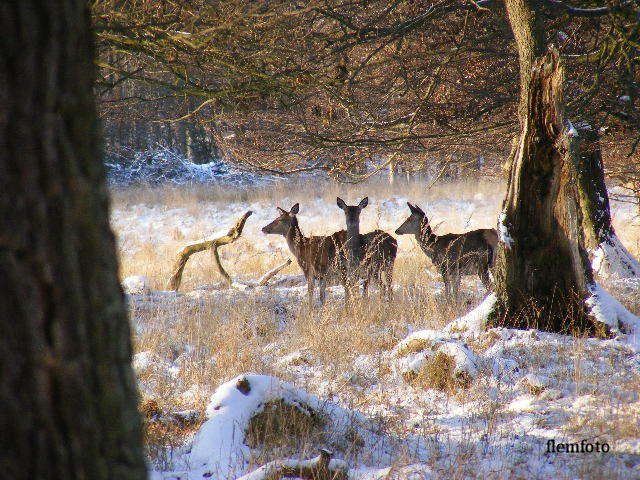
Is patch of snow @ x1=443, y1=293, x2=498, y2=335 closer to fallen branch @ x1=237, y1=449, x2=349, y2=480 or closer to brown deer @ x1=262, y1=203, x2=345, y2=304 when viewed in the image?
brown deer @ x1=262, y1=203, x2=345, y2=304

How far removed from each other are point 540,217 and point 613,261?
5.26 m

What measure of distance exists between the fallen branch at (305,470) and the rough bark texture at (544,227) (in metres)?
3.30

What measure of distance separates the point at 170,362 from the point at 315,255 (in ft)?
14.0

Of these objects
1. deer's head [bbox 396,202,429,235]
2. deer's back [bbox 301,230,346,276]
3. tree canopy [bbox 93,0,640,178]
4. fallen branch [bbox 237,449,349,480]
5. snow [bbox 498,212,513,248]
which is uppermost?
tree canopy [bbox 93,0,640,178]

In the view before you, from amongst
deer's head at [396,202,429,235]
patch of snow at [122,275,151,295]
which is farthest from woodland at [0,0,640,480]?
deer's head at [396,202,429,235]

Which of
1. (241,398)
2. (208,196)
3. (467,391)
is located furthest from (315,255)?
(208,196)

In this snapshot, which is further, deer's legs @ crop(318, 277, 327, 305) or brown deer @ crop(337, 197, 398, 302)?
brown deer @ crop(337, 197, 398, 302)

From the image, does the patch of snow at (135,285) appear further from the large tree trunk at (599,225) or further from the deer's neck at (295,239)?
the large tree trunk at (599,225)

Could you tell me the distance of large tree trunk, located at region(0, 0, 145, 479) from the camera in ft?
4.12

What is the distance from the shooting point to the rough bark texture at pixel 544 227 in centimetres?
546

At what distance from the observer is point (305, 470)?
2.80 metres

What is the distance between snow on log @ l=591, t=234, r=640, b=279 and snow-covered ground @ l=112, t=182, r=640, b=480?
1.68 metres

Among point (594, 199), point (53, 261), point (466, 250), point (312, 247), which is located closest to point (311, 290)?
point (312, 247)

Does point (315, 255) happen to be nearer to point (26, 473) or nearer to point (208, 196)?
point (26, 473)
